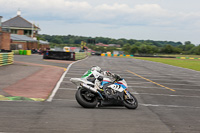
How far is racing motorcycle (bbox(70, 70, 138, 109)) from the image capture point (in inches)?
345

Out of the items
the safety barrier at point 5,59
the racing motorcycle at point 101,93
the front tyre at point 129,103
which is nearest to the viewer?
the racing motorcycle at point 101,93

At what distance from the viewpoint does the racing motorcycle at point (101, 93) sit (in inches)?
345

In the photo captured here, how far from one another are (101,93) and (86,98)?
56 centimetres

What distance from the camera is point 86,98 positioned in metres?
8.91

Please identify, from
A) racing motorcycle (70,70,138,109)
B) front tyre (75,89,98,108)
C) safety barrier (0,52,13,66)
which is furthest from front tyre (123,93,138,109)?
safety barrier (0,52,13,66)

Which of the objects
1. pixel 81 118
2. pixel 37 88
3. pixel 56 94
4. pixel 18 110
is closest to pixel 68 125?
pixel 81 118

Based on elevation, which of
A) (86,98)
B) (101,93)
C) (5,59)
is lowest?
(5,59)

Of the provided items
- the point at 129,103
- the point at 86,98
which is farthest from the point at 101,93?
the point at 129,103

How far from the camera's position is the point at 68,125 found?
22.0 feet

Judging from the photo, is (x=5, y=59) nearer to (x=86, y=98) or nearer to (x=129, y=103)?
(x=86, y=98)

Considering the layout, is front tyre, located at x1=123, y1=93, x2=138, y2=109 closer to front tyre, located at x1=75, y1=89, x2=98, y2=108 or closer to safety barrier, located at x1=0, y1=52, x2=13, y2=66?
front tyre, located at x1=75, y1=89, x2=98, y2=108

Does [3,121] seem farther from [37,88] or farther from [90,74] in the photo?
[37,88]

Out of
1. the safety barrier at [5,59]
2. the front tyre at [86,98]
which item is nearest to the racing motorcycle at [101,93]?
the front tyre at [86,98]

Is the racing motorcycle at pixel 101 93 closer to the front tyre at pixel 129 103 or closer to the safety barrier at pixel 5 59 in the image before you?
the front tyre at pixel 129 103
